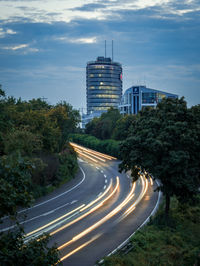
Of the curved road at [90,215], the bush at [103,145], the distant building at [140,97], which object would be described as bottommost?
the curved road at [90,215]

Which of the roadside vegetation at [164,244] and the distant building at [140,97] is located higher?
the distant building at [140,97]

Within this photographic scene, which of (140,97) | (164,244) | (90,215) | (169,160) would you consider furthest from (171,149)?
(140,97)

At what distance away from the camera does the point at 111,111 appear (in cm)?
10012

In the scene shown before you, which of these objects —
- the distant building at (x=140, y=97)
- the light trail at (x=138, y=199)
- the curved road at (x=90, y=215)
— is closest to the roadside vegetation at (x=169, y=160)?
the curved road at (x=90, y=215)

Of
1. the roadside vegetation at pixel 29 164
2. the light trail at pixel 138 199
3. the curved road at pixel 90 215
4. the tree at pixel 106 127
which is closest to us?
the roadside vegetation at pixel 29 164

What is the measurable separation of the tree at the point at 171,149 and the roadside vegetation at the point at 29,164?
765 centimetres

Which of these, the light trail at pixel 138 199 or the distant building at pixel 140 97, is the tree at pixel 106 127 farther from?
the light trail at pixel 138 199

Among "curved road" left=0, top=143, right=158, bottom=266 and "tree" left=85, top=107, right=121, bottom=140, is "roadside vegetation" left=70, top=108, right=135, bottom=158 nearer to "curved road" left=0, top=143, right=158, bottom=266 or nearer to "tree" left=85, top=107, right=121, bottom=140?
"tree" left=85, top=107, right=121, bottom=140

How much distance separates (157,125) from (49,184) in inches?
669

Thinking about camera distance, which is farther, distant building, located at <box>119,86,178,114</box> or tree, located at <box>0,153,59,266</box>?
distant building, located at <box>119,86,178,114</box>

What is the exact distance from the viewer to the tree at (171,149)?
1950 centimetres

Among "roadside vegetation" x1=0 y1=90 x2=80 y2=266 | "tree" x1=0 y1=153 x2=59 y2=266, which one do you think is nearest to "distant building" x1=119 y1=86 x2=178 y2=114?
"roadside vegetation" x1=0 y1=90 x2=80 y2=266

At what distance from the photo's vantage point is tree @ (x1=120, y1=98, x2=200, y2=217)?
768 inches

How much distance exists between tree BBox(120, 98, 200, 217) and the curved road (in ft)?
15.6
